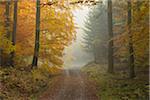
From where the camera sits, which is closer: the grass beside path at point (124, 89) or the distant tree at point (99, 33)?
the grass beside path at point (124, 89)

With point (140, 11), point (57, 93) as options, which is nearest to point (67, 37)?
point (57, 93)

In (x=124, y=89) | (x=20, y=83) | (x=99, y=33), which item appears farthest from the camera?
(x=99, y=33)

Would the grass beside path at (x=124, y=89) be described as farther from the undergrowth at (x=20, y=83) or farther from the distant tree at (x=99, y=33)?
the distant tree at (x=99, y=33)

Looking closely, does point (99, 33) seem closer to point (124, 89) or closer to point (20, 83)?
point (124, 89)

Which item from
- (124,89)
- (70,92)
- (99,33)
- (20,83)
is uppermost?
(99,33)

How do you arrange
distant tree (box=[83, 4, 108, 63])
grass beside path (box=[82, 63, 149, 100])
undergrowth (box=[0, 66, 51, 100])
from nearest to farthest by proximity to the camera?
undergrowth (box=[0, 66, 51, 100])
grass beside path (box=[82, 63, 149, 100])
distant tree (box=[83, 4, 108, 63])

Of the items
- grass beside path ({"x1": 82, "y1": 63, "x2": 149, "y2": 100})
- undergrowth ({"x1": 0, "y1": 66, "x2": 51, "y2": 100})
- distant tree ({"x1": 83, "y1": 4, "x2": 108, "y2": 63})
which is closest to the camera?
undergrowth ({"x1": 0, "y1": 66, "x2": 51, "y2": 100})

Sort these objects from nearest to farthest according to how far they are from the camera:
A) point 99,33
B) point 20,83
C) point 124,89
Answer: point 20,83 → point 124,89 → point 99,33

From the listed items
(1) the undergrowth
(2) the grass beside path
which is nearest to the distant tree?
(2) the grass beside path

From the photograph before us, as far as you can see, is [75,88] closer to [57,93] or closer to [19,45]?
[57,93]

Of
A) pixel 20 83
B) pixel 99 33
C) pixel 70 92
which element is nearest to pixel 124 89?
pixel 70 92

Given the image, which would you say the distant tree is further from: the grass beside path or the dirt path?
the dirt path

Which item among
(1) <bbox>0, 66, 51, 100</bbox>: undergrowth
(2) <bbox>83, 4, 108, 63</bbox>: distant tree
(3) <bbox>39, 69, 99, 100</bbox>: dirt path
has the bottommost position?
(3) <bbox>39, 69, 99, 100</bbox>: dirt path

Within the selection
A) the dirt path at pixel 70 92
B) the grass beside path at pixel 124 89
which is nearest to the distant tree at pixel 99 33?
the grass beside path at pixel 124 89
